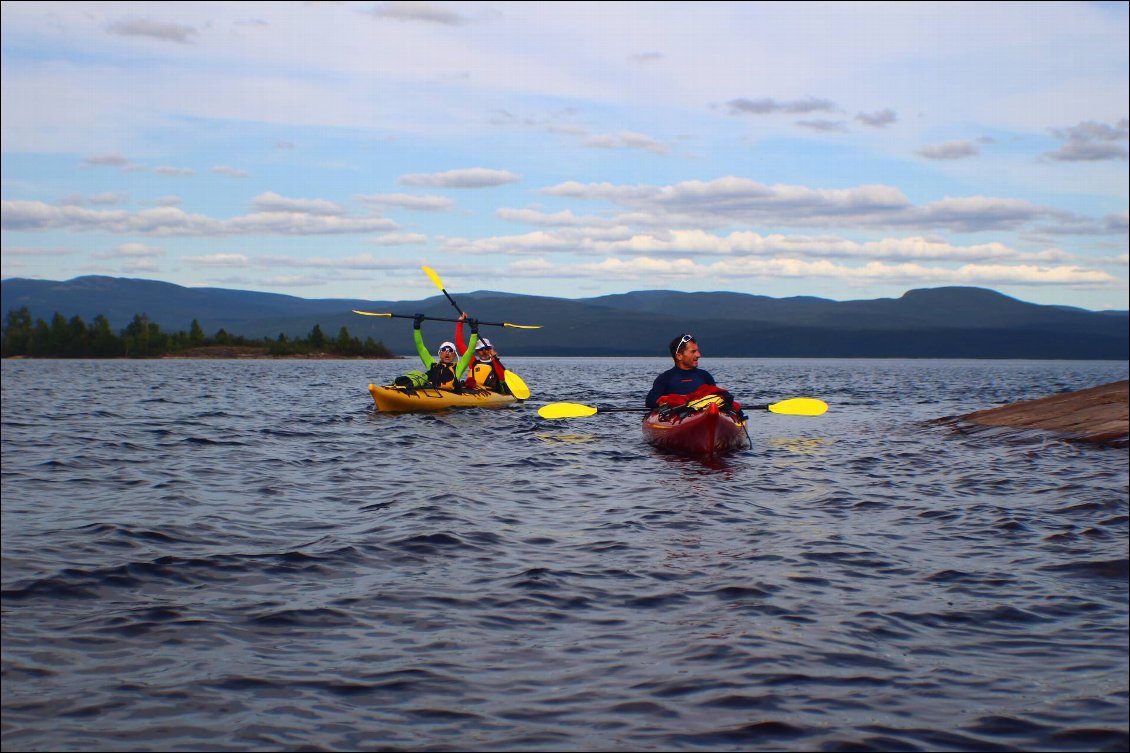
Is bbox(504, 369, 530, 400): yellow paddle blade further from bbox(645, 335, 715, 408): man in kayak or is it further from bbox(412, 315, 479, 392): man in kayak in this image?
bbox(645, 335, 715, 408): man in kayak

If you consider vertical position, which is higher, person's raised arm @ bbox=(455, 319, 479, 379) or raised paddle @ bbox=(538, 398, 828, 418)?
person's raised arm @ bbox=(455, 319, 479, 379)

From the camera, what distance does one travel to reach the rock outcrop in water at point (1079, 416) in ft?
58.0

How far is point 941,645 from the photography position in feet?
20.3

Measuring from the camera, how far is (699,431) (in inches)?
687

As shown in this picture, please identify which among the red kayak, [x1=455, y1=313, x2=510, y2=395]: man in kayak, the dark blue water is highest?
[x1=455, y1=313, x2=510, y2=395]: man in kayak

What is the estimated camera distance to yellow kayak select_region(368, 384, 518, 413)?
87.7 ft

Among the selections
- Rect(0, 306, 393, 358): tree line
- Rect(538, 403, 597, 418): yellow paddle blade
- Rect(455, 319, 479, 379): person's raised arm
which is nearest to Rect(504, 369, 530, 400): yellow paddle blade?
Rect(455, 319, 479, 379): person's raised arm

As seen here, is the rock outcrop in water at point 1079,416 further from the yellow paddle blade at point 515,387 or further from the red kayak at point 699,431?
the yellow paddle blade at point 515,387

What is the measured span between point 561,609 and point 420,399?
20.4 metres

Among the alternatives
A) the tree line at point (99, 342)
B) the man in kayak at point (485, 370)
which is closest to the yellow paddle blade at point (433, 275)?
the man in kayak at point (485, 370)

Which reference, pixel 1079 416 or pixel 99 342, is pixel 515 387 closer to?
pixel 1079 416

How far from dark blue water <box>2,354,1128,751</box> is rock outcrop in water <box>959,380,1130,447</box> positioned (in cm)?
298

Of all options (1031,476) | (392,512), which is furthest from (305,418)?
(1031,476)

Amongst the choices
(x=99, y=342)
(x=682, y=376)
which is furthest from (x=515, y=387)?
(x=99, y=342)
